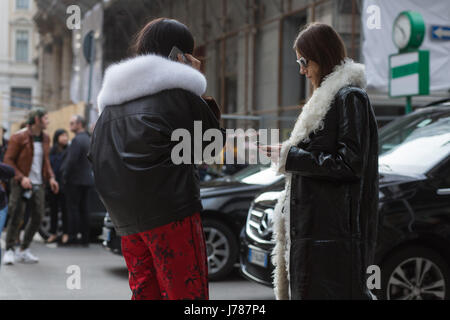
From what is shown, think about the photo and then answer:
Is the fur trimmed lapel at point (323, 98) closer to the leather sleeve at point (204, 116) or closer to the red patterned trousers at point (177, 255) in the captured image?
the leather sleeve at point (204, 116)

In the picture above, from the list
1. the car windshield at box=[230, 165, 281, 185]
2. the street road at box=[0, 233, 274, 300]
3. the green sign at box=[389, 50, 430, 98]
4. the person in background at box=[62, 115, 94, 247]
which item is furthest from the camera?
the person in background at box=[62, 115, 94, 247]

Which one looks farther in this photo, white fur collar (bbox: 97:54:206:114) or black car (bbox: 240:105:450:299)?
black car (bbox: 240:105:450:299)

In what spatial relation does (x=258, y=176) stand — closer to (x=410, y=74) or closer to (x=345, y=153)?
(x=410, y=74)

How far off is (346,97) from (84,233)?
8108 mm

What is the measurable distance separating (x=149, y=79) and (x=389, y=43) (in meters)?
13.9

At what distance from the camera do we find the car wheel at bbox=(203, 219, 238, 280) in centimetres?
770

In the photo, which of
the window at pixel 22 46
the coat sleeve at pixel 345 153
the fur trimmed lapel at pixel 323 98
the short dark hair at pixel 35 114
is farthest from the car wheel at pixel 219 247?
the window at pixel 22 46

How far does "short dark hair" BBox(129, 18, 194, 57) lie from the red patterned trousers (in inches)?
27.3

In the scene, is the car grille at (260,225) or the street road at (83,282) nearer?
the car grille at (260,225)

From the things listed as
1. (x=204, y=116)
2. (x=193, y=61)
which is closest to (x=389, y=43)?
(x=193, y=61)

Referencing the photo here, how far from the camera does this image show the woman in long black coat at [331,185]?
313cm

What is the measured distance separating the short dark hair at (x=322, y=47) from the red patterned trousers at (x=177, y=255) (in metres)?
1.04

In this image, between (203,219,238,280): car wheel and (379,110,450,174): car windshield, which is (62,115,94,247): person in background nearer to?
(203,219,238,280): car wheel

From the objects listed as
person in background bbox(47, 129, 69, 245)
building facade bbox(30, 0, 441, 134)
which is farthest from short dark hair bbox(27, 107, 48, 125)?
building facade bbox(30, 0, 441, 134)
